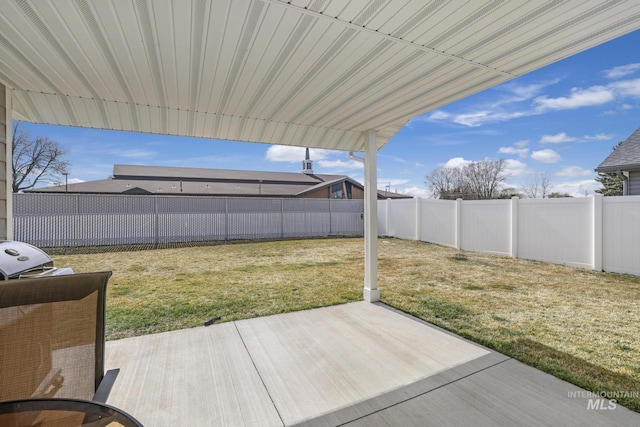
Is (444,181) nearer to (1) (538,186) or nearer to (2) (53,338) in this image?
(1) (538,186)

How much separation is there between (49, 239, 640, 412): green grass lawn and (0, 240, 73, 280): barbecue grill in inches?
61.9

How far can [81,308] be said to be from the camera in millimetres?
1695

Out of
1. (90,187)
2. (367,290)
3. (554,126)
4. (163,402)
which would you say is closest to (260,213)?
(367,290)

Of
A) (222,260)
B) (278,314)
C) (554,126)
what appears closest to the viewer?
(278,314)

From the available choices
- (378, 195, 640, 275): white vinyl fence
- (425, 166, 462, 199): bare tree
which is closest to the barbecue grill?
(378, 195, 640, 275): white vinyl fence

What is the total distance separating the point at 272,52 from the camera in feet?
7.79

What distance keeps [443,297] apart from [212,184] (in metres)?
22.0

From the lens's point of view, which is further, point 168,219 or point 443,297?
point 168,219

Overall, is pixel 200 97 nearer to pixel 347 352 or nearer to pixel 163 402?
pixel 163 402

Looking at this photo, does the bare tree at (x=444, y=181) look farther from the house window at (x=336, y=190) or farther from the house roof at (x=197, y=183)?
the house window at (x=336, y=190)

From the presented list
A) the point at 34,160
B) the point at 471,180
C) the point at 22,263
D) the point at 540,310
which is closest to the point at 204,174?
the point at 34,160

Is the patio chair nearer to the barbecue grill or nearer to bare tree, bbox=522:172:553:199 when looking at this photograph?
the barbecue grill

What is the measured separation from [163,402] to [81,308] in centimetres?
112

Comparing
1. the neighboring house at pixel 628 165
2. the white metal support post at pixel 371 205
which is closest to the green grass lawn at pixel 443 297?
the white metal support post at pixel 371 205
